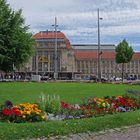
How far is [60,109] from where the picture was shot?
46.8 feet

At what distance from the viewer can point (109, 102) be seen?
1711cm

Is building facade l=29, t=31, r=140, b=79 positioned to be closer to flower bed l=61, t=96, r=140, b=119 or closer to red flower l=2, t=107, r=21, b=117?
flower bed l=61, t=96, r=140, b=119

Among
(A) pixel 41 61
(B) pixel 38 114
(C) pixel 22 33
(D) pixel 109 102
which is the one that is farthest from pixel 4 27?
(A) pixel 41 61

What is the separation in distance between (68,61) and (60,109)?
526ft

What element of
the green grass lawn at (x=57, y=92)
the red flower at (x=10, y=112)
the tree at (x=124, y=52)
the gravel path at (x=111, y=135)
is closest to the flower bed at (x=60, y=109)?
the red flower at (x=10, y=112)

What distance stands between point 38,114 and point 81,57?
565 ft

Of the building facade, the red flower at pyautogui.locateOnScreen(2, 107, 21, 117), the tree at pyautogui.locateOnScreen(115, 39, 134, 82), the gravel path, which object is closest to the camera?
the gravel path

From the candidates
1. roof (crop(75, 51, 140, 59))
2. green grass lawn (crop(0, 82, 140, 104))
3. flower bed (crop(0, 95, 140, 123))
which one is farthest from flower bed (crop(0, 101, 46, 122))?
roof (crop(75, 51, 140, 59))

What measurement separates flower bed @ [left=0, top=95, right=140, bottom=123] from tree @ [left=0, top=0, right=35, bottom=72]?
57.7 ft

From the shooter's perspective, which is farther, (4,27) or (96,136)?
(4,27)

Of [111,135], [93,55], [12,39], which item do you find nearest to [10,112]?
[111,135]

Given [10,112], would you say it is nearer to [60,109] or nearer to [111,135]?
[60,109]

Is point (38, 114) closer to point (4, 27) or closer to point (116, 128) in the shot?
point (116, 128)

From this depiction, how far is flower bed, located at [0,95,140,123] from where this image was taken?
1220 centimetres
